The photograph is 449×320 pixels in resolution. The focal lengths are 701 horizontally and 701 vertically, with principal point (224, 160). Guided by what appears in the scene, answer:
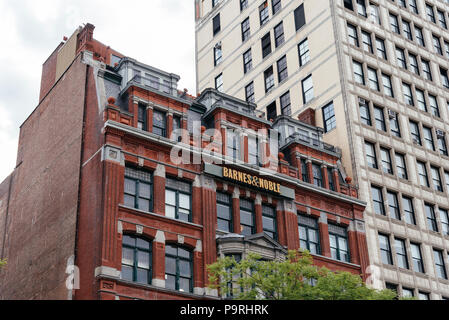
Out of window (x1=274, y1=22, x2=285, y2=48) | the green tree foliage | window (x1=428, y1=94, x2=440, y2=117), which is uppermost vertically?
window (x1=274, y1=22, x2=285, y2=48)

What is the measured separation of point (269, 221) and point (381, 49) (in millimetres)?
22953

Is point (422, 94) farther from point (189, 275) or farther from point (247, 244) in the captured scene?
point (189, 275)

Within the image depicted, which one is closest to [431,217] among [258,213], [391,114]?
[391,114]

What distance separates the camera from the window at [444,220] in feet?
182

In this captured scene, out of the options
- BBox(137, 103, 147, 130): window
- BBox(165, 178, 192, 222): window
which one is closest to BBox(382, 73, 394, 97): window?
BBox(165, 178, 192, 222): window

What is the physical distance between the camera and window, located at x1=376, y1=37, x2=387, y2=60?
60513 mm

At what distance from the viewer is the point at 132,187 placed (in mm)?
41031

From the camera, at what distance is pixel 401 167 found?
5575 centimetres

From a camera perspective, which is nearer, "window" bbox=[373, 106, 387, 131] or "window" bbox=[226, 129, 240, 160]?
"window" bbox=[226, 129, 240, 160]

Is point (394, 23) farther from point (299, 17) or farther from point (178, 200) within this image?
point (178, 200)

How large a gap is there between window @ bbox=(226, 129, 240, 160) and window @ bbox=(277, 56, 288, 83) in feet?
51.9

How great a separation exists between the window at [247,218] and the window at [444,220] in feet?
60.4

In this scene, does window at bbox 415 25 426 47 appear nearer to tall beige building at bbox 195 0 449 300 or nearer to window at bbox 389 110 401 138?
tall beige building at bbox 195 0 449 300

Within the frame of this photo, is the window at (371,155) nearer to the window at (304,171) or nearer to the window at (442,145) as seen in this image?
the window at (304,171)
